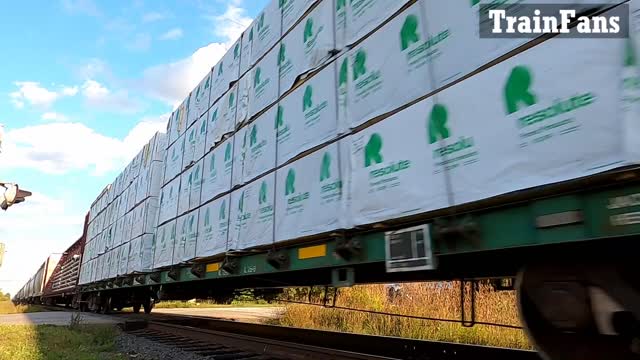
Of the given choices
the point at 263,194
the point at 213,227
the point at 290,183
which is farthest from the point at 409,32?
the point at 213,227

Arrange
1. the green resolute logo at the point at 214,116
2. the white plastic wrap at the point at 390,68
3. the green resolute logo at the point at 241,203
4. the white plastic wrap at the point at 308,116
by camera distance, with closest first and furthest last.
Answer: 1. the white plastic wrap at the point at 390,68
2. the white plastic wrap at the point at 308,116
3. the green resolute logo at the point at 241,203
4. the green resolute logo at the point at 214,116

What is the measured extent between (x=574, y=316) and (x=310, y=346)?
501 centimetres

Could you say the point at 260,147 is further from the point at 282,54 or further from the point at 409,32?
the point at 409,32

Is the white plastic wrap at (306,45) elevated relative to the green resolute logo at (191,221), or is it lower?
elevated

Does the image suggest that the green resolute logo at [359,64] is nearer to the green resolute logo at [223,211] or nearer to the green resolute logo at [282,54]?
the green resolute logo at [282,54]

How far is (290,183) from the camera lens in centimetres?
508

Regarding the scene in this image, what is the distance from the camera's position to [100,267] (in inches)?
642

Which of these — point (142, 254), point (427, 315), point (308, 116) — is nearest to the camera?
point (308, 116)

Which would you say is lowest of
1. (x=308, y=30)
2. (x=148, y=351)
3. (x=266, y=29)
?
(x=148, y=351)

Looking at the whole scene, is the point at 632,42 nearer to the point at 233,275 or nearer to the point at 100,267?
the point at 233,275

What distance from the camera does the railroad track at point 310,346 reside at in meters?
6.13

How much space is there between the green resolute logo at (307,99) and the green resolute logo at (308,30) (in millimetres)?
559

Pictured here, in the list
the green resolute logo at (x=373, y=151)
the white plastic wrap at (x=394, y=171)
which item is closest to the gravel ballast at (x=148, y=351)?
the white plastic wrap at (x=394, y=171)

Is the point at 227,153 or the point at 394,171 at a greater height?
the point at 227,153
